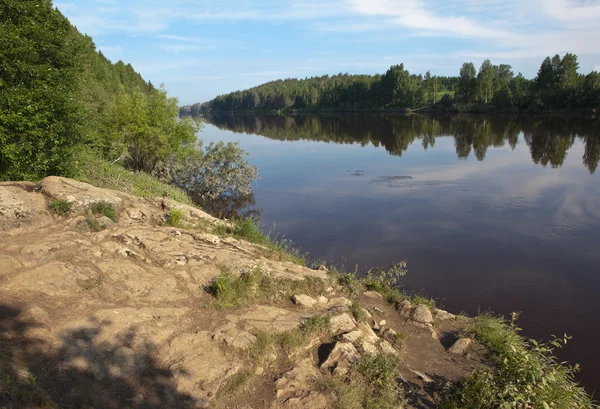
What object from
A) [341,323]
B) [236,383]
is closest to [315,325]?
[341,323]

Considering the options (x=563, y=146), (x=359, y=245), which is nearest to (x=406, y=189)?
(x=359, y=245)

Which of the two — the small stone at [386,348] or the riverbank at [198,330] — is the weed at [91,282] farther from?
the small stone at [386,348]

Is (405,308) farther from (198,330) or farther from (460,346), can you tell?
(198,330)

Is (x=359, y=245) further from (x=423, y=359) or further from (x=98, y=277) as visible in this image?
(x=98, y=277)

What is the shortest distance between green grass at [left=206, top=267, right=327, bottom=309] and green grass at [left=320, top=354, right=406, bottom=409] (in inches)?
97.6

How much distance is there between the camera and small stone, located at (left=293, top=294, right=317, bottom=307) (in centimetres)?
813

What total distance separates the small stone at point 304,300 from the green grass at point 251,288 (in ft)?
0.59

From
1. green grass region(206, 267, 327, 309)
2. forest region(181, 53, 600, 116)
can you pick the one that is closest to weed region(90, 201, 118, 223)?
green grass region(206, 267, 327, 309)

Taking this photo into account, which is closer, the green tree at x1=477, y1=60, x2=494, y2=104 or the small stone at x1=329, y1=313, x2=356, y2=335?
the small stone at x1=329, y1=313, x2=356, y2=335

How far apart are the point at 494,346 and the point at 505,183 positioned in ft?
68.0

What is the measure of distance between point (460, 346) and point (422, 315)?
118cm

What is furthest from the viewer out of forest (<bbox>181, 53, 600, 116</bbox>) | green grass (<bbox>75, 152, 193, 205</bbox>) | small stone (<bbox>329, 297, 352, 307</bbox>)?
forest (<bbox>181, 53, 600, 116</bbox>)

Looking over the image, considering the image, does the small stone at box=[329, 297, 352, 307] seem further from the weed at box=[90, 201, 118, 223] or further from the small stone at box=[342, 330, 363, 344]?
the weed at box=[90, 201, 118, 223]

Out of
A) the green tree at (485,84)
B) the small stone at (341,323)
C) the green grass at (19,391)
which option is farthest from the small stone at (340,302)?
the green tree at (485,84)
